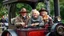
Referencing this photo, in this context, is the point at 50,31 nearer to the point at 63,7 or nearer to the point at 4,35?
the point at 4,35

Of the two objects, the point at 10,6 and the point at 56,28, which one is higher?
the point at 10,6

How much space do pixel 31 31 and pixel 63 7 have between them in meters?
18.3

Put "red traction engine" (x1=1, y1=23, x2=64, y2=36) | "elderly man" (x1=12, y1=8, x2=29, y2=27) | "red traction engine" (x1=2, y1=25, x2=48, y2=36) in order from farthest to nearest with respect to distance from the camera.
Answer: "elderly man" (x1=12, y1=8, x2=29, y2=27) → "red traction engine" (x1=2, y1=25, x2=48, y2=36) → "red traction engine" (x1=1, y1=23, x2=64, y2=36)

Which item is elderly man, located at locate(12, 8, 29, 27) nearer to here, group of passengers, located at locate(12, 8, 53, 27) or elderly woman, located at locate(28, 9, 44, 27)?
group of passengers, located at locate(12, 8, 53, 27)

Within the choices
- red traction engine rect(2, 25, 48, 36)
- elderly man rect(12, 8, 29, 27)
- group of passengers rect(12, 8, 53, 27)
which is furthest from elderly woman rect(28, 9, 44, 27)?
elderly man rect(12, 8, 29, 27)

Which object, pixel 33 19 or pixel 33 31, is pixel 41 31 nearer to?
pixel 33 31

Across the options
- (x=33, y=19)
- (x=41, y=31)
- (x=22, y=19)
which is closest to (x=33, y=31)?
(x=41, y=31)

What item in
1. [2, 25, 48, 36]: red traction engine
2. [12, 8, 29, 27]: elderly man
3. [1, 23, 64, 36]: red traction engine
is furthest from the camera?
[12, 8, 29, 27]: elderly man

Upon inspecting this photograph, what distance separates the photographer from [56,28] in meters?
6.56

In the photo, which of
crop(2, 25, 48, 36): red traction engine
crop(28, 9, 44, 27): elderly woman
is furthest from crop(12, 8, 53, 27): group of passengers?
crop(2, 25, 48, 36): red traction engine

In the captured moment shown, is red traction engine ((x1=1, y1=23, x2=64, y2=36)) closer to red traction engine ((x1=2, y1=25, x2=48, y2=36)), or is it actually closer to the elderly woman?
red traction engine ((x1=2, y1=25, x2=48, y2=36))

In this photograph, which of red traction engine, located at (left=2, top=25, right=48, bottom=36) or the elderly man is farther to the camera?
the elderly man

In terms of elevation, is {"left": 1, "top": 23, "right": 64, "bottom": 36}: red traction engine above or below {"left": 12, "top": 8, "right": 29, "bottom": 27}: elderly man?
below

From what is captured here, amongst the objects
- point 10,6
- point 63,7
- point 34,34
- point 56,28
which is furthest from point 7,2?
point 63,7
